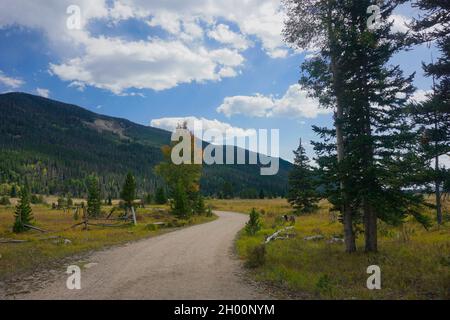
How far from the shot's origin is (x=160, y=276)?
11.8 m

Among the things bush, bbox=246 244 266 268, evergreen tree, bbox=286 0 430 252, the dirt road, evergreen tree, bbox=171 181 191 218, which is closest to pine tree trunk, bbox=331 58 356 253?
evergreen tree, bbox=286 0 430 252

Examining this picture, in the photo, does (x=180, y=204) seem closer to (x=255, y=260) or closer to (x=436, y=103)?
(x=255, y=260)

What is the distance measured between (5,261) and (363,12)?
18626 mm

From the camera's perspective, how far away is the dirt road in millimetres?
9617

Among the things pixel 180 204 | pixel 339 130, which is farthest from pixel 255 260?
pixel 180 204

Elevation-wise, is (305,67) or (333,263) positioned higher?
(305,67)

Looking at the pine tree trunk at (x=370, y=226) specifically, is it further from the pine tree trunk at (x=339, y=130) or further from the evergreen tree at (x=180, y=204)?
the evergreen tree at (x=180, y=204)

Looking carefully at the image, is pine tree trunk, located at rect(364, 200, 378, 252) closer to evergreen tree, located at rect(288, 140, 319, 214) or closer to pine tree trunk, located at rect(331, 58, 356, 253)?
pine tree trunk, located at rect(331, 58, 356, 253)

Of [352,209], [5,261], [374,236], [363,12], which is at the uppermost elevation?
[363,12]

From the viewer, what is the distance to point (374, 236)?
14.9m

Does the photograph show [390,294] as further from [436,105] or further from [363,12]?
[363,12]

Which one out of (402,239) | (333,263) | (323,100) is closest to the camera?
(333,263)

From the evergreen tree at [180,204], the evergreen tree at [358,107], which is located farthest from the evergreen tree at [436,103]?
the evergreen tree at [180,204]
